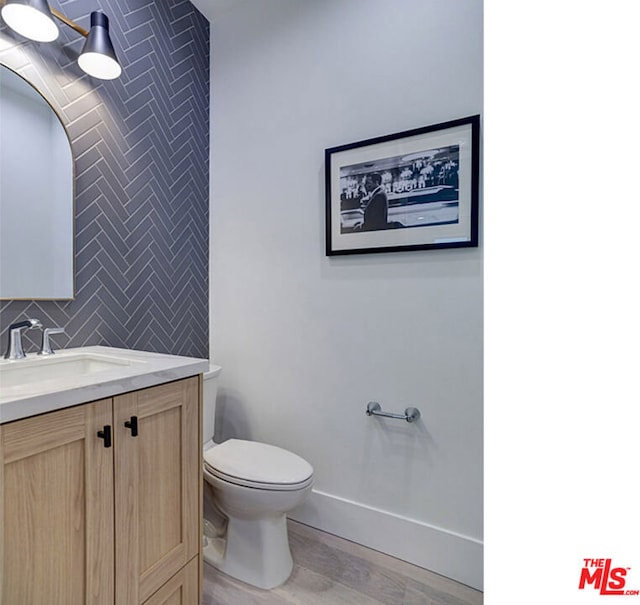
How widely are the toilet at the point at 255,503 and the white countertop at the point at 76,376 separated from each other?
0.38m

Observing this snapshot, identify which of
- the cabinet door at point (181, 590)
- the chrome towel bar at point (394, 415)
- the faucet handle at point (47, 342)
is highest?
the faucet handle at point (47, 342)

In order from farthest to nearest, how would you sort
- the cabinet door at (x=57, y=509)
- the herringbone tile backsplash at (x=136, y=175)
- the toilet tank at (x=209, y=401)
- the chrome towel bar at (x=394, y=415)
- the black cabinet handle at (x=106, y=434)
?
1. the toilet tank at (x=209, y=401)
2. the chrome towel bar at (x=394, y=415)
3. the herringbone tile backsplash at (x=136, y=175)
4. the black cabinet handle at (x=106, y=434)
5. the cabinet door at (x=57, y=509)

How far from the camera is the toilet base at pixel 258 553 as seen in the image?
4.38ft

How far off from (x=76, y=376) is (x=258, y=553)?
998 millimetres

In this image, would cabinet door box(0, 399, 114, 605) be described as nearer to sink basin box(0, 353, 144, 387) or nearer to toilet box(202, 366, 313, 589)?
sink basin box(0, 353, 144, 387)

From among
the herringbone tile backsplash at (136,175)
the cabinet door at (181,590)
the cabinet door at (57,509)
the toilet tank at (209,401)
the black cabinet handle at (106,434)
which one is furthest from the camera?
the toilet tank at (209,401)

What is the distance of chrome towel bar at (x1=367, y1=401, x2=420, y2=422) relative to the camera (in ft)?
4.77

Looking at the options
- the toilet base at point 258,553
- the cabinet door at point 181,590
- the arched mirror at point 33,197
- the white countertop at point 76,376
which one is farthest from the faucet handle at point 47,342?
the toilet base at point 258,553

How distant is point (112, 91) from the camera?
1465mm

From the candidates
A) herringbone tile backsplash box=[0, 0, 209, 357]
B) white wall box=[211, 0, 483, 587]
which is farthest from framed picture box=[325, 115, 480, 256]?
herringbone tile backsplash box=[0, 0, 209, 357]

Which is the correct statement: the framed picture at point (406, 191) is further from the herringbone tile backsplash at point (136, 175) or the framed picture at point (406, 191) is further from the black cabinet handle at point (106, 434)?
the black cabinet handle at point (106, 434)

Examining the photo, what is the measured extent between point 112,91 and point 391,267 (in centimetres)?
140

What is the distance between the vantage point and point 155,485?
94cm
